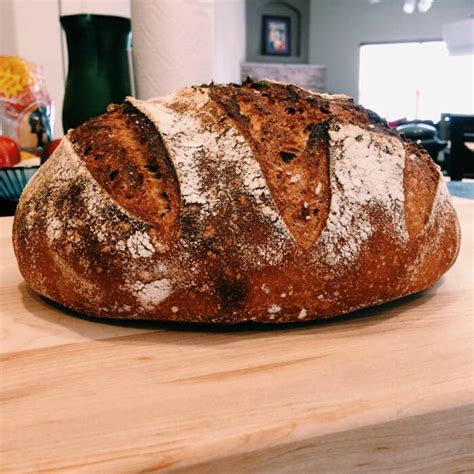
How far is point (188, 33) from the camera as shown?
145 centimetres

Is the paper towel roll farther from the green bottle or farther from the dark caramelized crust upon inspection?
the dark caramelized crust

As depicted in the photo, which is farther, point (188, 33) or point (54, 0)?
point (54, 0)

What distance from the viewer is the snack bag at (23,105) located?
1665mm

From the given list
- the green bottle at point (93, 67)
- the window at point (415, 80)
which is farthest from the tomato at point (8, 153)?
the window at point (415, 80)

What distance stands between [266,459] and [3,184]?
3.17 ft

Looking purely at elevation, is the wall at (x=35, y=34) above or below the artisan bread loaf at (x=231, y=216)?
above

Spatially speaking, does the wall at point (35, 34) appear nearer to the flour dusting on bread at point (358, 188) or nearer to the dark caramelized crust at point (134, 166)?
the dark caramelized crust at point (134, 166)

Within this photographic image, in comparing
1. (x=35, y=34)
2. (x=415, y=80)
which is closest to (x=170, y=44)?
(x=35, y=34)

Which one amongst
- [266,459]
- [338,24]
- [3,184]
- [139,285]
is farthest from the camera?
[338,24]

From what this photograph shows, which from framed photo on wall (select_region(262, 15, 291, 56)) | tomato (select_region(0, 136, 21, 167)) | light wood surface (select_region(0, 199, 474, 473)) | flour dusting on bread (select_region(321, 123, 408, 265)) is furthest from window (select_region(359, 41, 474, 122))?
light wood surface (select_region(0, 199, 474, 473))

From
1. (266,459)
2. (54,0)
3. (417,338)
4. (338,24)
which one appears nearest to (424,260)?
(417,338)

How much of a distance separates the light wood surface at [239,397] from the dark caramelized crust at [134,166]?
14 cm

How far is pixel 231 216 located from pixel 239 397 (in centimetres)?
20

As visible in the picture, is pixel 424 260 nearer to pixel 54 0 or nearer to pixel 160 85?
pixel 160 85
